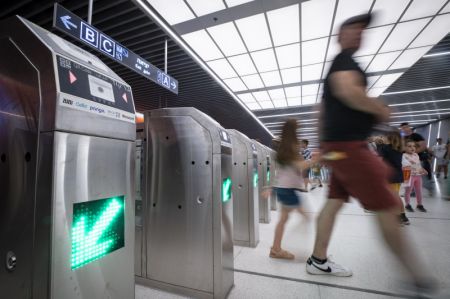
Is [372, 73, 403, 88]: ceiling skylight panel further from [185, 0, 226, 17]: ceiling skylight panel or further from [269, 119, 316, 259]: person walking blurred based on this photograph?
[269, 119, 316, 259]: person walking blurred

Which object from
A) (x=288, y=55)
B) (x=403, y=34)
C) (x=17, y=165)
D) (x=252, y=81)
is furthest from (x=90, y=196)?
(x=252, y=81)

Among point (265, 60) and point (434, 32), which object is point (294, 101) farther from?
point (434, 32)

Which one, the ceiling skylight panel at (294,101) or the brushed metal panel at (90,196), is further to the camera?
the ceiling skylight panel at (294,101)

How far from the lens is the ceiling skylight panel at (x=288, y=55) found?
454 centimetres

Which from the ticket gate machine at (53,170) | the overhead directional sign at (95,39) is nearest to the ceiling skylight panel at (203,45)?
the overhead directional sign at (95,39)

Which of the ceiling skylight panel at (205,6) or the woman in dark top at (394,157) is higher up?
the ceiling skylight panel at (205,6)

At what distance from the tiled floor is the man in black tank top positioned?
8cm

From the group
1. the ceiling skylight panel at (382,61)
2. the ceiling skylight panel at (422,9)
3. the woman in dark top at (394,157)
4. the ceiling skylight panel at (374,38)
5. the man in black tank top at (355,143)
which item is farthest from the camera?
the ceiling skylight panel at (382,61)

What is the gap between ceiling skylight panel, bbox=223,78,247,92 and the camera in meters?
6.30

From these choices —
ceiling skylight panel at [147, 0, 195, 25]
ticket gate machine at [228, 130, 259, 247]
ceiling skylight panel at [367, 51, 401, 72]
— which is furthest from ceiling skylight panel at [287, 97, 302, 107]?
ticket gate machine at [228, 130, 259, 247]

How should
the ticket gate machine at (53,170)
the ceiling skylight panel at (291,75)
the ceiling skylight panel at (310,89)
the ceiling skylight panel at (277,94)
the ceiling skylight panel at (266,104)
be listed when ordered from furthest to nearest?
1. the ceiling skylight panel at (266,104)
2. the ceiling skylight panel at (277,94)
3. the ceiling skylight panel at (310,89)
4. the ceiling skylight panel at (291,75)
5. the ticket gate machine at (53,170)

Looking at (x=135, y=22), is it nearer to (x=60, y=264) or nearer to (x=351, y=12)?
(x=351, y=12)

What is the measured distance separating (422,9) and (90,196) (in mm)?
4972

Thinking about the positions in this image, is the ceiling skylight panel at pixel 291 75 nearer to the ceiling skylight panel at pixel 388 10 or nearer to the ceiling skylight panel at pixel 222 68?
the ceiling skylight panel at pixel 222 68
